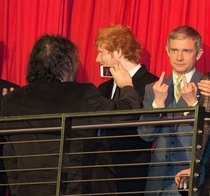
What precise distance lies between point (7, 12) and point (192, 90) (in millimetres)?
2321

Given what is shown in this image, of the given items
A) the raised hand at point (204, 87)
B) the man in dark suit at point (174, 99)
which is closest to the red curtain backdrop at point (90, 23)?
the man in dark suit at point (174, 99)

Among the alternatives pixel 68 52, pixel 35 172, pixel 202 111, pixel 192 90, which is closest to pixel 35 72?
pixel 68 52

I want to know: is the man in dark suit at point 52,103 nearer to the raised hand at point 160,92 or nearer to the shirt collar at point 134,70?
the raised hand at point 160,92

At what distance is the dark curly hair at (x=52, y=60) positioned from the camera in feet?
13.2

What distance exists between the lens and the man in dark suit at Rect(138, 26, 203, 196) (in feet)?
13.5

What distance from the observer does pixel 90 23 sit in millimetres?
5547

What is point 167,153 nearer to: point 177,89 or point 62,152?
point 177,89

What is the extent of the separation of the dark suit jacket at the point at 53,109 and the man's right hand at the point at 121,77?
20 cm

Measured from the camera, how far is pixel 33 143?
393 centimetres

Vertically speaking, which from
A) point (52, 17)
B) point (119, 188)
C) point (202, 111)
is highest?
point (52, 17)

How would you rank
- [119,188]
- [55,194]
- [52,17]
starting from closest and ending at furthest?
[55,194] → [119,188] → [52,17]

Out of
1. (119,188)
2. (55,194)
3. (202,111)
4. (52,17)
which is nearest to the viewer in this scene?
(202,111)

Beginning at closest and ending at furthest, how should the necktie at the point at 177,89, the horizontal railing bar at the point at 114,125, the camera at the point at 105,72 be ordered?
the horizontal railing bar at the point at 114,125 < the necktie at the point at 177,89 < the camera at the point at 105,72

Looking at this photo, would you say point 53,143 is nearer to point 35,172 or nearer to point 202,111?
point 35,172
